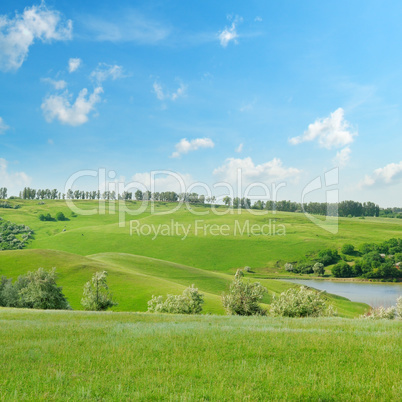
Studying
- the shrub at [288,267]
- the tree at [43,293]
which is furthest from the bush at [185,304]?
the shrub at [288,267]

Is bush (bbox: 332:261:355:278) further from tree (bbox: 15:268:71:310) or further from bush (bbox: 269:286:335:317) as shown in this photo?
tree (bbox: 15:268:71:310)

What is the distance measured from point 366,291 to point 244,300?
103888 millimetres

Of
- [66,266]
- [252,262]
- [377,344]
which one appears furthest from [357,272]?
[377,344]

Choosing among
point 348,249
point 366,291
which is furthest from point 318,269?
point 366,291

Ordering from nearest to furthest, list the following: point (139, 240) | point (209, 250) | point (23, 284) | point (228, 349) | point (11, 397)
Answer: point (11, 397) < point (228, 349) < point (23, 284) < point (209, 250) < point (139, 240)

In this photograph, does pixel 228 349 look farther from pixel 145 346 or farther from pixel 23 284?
pixel 23 284

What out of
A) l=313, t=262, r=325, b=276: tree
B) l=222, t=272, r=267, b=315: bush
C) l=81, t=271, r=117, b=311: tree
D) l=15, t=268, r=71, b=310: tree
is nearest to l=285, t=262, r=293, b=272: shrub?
l=313, t=262, r=325, b=276: tree

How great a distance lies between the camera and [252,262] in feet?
550

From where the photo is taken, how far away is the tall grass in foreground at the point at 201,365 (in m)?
7.84

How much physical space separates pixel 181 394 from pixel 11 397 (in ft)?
12.0

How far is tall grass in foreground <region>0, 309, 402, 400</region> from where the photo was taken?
7.84m

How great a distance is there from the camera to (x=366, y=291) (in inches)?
5143

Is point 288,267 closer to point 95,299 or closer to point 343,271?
point 343,271

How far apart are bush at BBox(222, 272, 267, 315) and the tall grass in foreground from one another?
32200 mm
